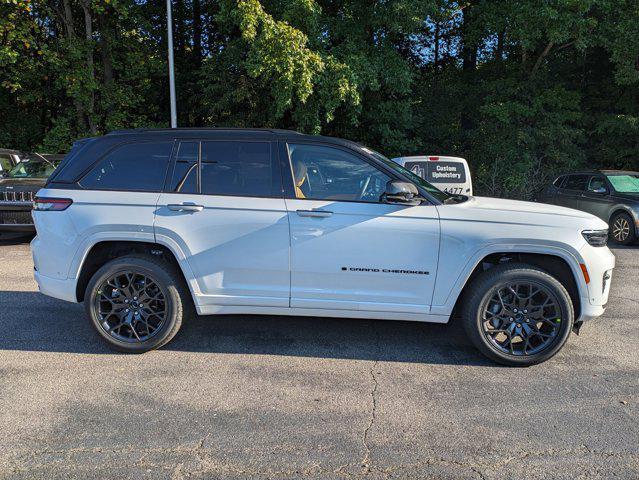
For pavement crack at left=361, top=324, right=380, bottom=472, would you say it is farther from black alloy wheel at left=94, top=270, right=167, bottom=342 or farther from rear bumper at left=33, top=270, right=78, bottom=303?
rear bumper at left=33, top=270, right=78, bottom=303

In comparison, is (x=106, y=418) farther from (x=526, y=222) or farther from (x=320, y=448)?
(x=526, y=222)

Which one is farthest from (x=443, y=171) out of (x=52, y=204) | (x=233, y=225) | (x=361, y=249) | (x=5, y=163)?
(x=5, y=163)

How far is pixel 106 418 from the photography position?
325 cm

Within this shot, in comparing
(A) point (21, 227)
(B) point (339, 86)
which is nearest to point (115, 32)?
(B) point (339, 86)

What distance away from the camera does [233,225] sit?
412cm

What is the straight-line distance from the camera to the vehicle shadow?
4.37 metres

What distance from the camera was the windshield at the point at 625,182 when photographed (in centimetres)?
1059

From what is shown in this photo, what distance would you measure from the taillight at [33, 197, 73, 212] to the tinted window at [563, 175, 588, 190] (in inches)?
426

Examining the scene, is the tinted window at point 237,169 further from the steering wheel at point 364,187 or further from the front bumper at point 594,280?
the front bumper at point 594,280

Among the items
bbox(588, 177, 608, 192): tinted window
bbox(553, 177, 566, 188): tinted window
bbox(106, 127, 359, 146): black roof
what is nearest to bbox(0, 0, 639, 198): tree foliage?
bbox(553, 177, 566, 188): tinted window

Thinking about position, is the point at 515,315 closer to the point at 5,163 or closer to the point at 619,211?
the point at 619,211

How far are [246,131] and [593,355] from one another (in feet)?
11.7

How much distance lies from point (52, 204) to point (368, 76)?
12629 millimetres

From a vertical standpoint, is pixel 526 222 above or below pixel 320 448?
above
